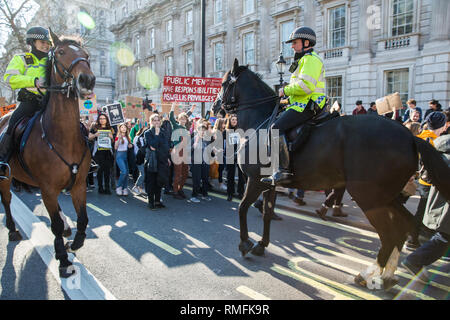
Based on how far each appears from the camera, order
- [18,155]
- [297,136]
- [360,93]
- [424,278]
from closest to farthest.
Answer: [424,278], [297,136], [18,155], [360,93]

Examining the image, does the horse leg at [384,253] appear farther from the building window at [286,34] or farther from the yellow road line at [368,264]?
the building window at [286,34]

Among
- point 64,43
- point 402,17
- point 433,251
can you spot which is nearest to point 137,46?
point 402,17

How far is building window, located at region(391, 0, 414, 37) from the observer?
15414 millimetres

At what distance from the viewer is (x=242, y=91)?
4.79 meters

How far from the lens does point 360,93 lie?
17.2m

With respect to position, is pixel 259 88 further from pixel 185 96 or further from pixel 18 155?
pixel 185 96

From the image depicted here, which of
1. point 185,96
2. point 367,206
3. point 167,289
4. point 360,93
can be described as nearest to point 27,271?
point 167,289

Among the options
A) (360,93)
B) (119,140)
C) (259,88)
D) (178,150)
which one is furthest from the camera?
(360,93)

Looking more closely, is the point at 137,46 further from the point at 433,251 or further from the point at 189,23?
the point at 433,251

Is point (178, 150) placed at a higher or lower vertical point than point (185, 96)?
lower

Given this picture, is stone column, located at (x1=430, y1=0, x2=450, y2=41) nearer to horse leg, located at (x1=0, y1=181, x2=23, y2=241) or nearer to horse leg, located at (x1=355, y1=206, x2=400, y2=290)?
horse leg, located at (x1=355, y1=206, x2=400, y2=290)

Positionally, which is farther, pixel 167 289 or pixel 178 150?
pixel 178 150

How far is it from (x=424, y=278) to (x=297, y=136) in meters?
2.29

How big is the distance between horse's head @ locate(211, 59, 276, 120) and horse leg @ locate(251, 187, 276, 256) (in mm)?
1390
